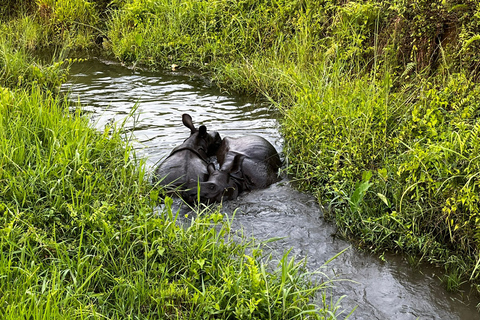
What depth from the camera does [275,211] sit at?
437 cm

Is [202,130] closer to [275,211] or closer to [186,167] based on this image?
[186,167]

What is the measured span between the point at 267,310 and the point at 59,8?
29.6 feet

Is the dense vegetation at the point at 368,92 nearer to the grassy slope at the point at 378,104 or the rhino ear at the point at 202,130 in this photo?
the grassy slope at the point at 378,104

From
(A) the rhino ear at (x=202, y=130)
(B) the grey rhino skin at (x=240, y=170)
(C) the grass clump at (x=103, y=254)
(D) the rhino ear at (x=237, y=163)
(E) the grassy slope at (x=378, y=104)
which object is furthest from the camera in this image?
(A) the rhino ear at (x=202, y=130)

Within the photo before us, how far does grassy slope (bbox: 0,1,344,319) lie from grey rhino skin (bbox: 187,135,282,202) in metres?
0.62

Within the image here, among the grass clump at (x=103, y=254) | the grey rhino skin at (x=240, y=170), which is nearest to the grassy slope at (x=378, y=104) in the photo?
the grey rhino skin at (x=240, y=170)

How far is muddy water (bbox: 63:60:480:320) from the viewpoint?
3.29 metres

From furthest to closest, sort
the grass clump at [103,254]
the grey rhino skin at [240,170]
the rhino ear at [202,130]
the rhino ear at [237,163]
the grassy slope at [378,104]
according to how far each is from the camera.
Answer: the rhino ear at [202,130], the rhino ear at [237,163], the grey rhino skin at [240,170], the grassy slope at [378,104], the grass clump at [103,254]

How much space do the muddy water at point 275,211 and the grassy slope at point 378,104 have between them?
0.19 metres

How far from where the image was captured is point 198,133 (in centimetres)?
524

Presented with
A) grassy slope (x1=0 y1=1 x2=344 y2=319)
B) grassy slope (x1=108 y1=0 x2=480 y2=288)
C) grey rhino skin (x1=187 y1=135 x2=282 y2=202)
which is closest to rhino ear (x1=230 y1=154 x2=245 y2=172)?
grey rhino skin (x1=187 y1=135 x2=282 y2=202)

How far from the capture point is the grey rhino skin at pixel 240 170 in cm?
439

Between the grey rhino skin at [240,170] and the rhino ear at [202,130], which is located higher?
the rhino ear at [202,130]

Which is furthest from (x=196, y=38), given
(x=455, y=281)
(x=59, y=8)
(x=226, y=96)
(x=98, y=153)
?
(x=455, y=281)
